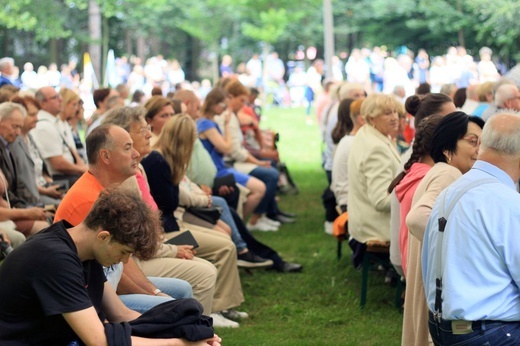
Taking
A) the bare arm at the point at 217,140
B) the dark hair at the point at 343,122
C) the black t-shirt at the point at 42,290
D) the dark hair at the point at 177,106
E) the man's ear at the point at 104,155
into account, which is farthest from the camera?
the bare arm at the point at 217,140

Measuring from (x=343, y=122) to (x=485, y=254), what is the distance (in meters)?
5.89

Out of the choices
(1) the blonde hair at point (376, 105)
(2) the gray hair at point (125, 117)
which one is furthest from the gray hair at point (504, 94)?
(2) the gray hair at point (125, 117)

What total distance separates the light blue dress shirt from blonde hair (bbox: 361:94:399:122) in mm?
3456

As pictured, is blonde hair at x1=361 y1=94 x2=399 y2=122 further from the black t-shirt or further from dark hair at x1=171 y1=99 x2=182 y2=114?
the black t-shirt

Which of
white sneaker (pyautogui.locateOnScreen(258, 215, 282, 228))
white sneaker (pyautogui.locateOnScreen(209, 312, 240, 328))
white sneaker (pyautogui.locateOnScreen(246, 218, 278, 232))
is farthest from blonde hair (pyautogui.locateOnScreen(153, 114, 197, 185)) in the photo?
white sneaker (pyautogui.locateOnScreen(258, 215, 282, 228))

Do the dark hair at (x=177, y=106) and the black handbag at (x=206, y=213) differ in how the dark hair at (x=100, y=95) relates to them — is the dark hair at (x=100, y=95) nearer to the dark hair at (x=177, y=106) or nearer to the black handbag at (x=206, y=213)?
the dark hair at (x=177, y=106)

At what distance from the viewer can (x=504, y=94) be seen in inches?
360

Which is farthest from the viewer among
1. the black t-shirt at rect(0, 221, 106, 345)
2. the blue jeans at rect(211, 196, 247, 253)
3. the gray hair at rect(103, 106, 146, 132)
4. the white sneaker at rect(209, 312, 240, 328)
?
the blue jeans at rect(211, 196, 247, 253)

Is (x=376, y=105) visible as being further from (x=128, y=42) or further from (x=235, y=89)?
(x=128, y=42)

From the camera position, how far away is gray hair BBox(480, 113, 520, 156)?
393 cm

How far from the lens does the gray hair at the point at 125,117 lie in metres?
6.40

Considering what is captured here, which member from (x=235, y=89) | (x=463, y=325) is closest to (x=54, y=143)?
(x=235, y=89)

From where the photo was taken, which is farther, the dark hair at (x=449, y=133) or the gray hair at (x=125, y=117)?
the gray hair at (x=125, y=117)

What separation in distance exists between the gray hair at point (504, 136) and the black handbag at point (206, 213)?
13.0 ft
